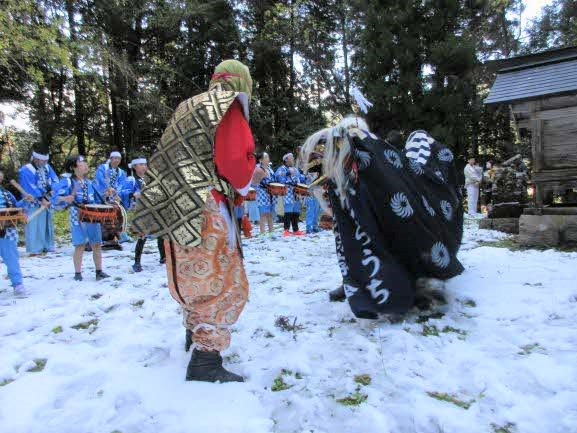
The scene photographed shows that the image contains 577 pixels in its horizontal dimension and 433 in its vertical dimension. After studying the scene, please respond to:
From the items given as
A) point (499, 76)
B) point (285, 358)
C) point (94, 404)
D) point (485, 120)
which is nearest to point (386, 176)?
point (285, 358)

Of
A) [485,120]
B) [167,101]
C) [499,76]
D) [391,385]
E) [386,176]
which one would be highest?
[167,101]

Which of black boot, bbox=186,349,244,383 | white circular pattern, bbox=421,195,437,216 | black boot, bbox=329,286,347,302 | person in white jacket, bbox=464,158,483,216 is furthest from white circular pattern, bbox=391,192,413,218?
person in white jacket, bbox=464,158,483,216

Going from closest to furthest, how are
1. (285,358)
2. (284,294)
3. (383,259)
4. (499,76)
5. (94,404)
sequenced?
(94,404) < (285,358) < (383,259) < (284,294) < (499,76)

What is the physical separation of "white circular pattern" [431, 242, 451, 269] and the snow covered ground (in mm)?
422

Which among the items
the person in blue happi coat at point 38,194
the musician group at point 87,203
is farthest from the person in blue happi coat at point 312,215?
the person in blue happi coat at point 38,194

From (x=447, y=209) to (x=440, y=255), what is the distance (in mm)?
534

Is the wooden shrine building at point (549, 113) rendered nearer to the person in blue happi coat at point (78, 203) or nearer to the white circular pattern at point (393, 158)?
the white circular pattern at point (393, 158)

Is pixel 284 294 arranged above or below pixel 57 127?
below

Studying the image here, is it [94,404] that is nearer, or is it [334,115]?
[94,404]

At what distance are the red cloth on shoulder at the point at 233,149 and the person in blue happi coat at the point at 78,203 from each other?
4054 millimetres

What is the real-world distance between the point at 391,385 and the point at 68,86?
69.9 feet

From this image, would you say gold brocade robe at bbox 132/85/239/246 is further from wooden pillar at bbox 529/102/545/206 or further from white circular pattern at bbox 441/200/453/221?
wooden pillar at bbox 529/102/545/206

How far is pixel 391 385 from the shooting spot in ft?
8.61

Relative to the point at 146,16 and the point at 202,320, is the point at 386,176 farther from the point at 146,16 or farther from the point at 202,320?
the point at 146,16
